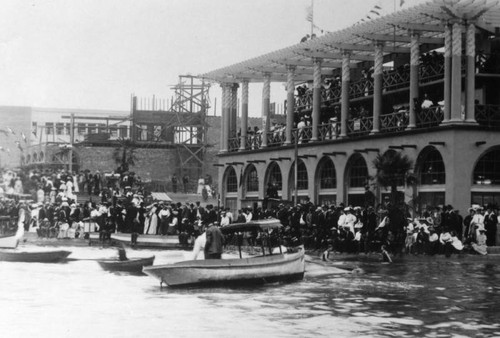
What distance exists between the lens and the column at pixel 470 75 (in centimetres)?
3603

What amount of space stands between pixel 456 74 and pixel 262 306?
68.4ft

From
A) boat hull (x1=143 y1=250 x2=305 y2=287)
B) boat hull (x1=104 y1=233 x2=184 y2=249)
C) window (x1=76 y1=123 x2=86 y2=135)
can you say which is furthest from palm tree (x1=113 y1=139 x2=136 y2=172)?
boat hull (x1=143 y1=250 x2=305 y2=287)

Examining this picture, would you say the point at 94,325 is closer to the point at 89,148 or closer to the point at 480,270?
the point at 480,270

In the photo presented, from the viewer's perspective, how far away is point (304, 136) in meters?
48.8

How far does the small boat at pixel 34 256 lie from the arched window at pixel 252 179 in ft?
82.7

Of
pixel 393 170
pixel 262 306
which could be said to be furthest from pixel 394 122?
pixel 262 306

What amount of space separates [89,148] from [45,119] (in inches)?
315

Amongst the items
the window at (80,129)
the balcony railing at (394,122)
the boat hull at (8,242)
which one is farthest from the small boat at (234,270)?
the window at (80,129)

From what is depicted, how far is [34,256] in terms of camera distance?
1147 inches

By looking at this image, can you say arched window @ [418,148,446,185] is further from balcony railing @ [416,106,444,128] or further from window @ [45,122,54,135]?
window @ [45,122,54,135]

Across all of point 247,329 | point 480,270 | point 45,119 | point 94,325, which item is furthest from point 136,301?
point 45,119

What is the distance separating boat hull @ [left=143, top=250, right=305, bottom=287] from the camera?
2156cm

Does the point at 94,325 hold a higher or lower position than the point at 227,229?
lower

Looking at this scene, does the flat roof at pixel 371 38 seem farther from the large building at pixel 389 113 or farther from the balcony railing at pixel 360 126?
the balcony railing at pixel 360 126
